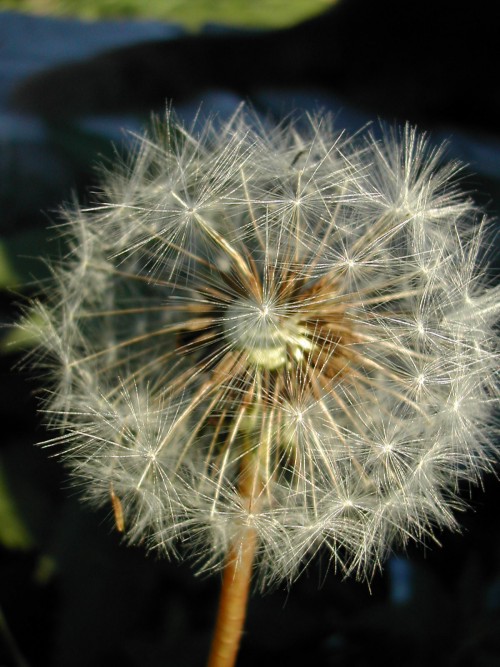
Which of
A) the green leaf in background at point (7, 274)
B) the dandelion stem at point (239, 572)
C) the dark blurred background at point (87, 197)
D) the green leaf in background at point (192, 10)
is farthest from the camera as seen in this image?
the green leaf in background at point (192, 10)

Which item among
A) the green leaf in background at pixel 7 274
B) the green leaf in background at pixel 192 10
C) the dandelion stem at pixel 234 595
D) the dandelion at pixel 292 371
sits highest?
the green leaf in background at pixel 192 10

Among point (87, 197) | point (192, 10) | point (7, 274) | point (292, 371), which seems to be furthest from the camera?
point (192, 10)

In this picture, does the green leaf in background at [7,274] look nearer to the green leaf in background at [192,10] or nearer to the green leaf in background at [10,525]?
the green leaf in background at [10,525]

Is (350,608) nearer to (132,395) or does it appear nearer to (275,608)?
(275,608)

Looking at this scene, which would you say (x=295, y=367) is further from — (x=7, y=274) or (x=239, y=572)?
(x=7, y=274)

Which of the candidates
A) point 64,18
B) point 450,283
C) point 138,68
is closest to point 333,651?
point 450,283

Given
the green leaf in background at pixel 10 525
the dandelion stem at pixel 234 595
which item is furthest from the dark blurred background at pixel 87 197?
the dandelion stem at pixel 234 595

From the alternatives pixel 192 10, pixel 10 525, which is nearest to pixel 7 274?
pixel 10 525
